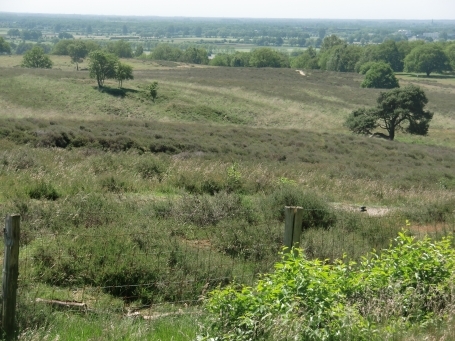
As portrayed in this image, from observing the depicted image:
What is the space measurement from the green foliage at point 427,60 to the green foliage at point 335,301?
136236mm

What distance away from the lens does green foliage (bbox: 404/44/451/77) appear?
134 m

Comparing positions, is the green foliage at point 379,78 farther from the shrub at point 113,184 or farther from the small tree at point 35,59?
the shrub at point 113,184

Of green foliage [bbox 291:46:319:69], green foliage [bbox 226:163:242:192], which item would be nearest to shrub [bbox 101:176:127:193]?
green foliage [bbox 226:163:242:192]

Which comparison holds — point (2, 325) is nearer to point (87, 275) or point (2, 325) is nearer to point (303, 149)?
point (87, 275)

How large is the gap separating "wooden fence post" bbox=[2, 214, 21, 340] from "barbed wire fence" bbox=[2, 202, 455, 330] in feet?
1.42

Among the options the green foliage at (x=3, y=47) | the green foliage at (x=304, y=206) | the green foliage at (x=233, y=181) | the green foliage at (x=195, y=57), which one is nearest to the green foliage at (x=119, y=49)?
the green foliage at (x=195, y=57)

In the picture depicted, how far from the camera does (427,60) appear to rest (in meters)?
133

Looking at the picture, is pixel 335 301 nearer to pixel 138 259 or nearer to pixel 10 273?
pixel 10 273

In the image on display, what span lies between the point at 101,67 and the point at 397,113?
36315 mm

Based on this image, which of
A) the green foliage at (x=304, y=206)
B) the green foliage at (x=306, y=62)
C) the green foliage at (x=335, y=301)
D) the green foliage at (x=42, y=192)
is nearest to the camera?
the green foliage at (x=335, y=301)

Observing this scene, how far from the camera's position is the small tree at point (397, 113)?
5103cm

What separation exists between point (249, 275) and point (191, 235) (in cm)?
193

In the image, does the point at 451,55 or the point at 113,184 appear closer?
the point at 113,184

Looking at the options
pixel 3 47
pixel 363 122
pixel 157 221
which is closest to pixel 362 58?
pixel 3 47
